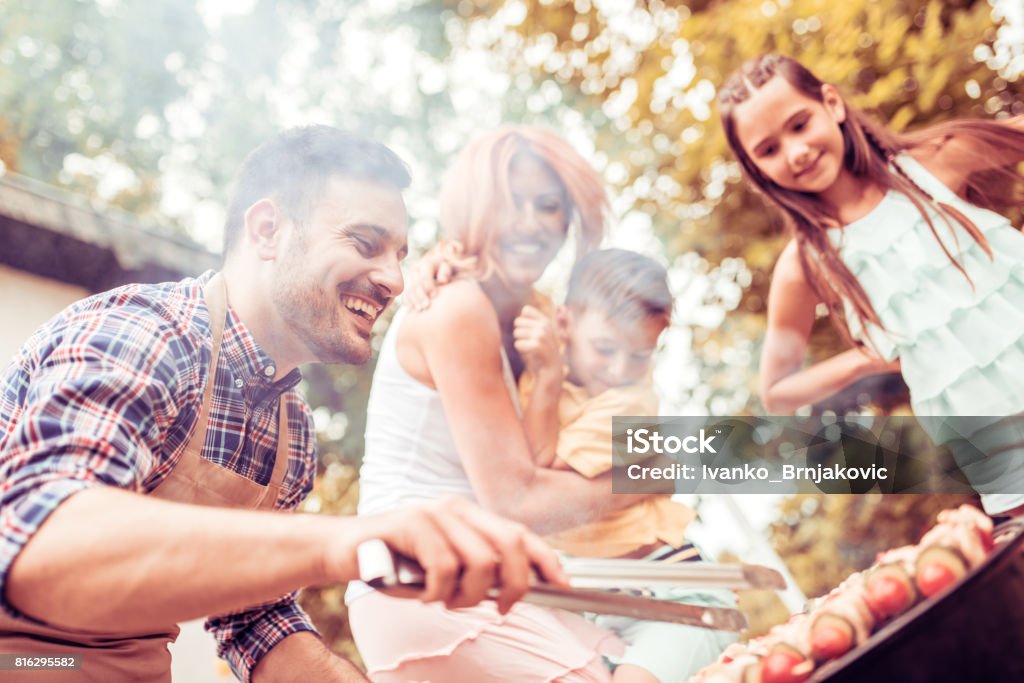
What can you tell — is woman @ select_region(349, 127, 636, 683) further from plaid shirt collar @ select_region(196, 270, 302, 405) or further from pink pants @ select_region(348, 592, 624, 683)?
plaid shirt collar @ select_region(196, 270, 302, 405)

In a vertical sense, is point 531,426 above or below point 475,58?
below

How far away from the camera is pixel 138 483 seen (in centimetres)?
68

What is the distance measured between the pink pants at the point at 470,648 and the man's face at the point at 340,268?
14.8 inches

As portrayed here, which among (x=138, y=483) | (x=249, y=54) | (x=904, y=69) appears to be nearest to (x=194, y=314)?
(x=138, y=483)

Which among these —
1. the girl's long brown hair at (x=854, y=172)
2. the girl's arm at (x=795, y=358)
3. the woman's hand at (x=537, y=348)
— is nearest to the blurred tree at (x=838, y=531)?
the girl's arm at (x=795, y=358)

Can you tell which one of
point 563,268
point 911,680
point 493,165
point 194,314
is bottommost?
point 911,680

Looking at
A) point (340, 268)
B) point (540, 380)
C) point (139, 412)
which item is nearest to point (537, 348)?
point (540, 380)

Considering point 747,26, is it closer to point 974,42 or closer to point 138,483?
point 974,42

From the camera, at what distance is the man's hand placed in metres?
0.53

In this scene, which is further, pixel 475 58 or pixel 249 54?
pixel 475 58

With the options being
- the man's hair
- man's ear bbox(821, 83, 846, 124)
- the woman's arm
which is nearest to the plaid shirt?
the man's hair

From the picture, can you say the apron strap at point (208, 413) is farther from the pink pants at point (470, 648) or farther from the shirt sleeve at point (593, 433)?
the shirt sleeve at point (593, 433)

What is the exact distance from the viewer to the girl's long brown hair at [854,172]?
1512 mm

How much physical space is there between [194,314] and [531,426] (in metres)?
0.59
